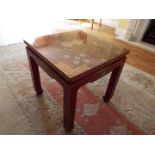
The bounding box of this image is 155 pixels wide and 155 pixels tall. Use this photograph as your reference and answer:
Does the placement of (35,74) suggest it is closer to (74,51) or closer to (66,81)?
(74,51)

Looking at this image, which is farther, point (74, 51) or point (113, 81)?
point (113, 81)

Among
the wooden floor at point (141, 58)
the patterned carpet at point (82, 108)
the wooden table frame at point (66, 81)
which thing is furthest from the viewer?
the wooden floor at point (141, 58)

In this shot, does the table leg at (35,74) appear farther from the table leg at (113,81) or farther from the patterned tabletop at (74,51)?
the table leg at (113,81)

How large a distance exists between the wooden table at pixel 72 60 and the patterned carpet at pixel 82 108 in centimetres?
19

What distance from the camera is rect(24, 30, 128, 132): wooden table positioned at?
801mm

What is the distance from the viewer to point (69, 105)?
867mm

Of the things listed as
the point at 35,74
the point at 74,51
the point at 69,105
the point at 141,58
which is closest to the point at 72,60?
the point at 74,51

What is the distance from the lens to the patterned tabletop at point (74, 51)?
2.74 ft

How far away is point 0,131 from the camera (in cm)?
104

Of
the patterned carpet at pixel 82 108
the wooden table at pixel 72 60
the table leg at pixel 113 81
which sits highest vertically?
the wooden table at pixel 72 60

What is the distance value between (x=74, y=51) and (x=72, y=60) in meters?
0.14

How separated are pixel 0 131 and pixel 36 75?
51 cm

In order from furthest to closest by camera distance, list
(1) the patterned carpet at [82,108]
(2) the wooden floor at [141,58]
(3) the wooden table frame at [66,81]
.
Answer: (2) the wooden floor at [141,58], (1) the patterned carpet at [82,108], (3) the wooden table frame at [66,81]

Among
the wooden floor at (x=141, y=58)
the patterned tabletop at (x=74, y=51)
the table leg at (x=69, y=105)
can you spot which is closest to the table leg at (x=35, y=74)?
the patterned tabletop at (x=74, y=51)
